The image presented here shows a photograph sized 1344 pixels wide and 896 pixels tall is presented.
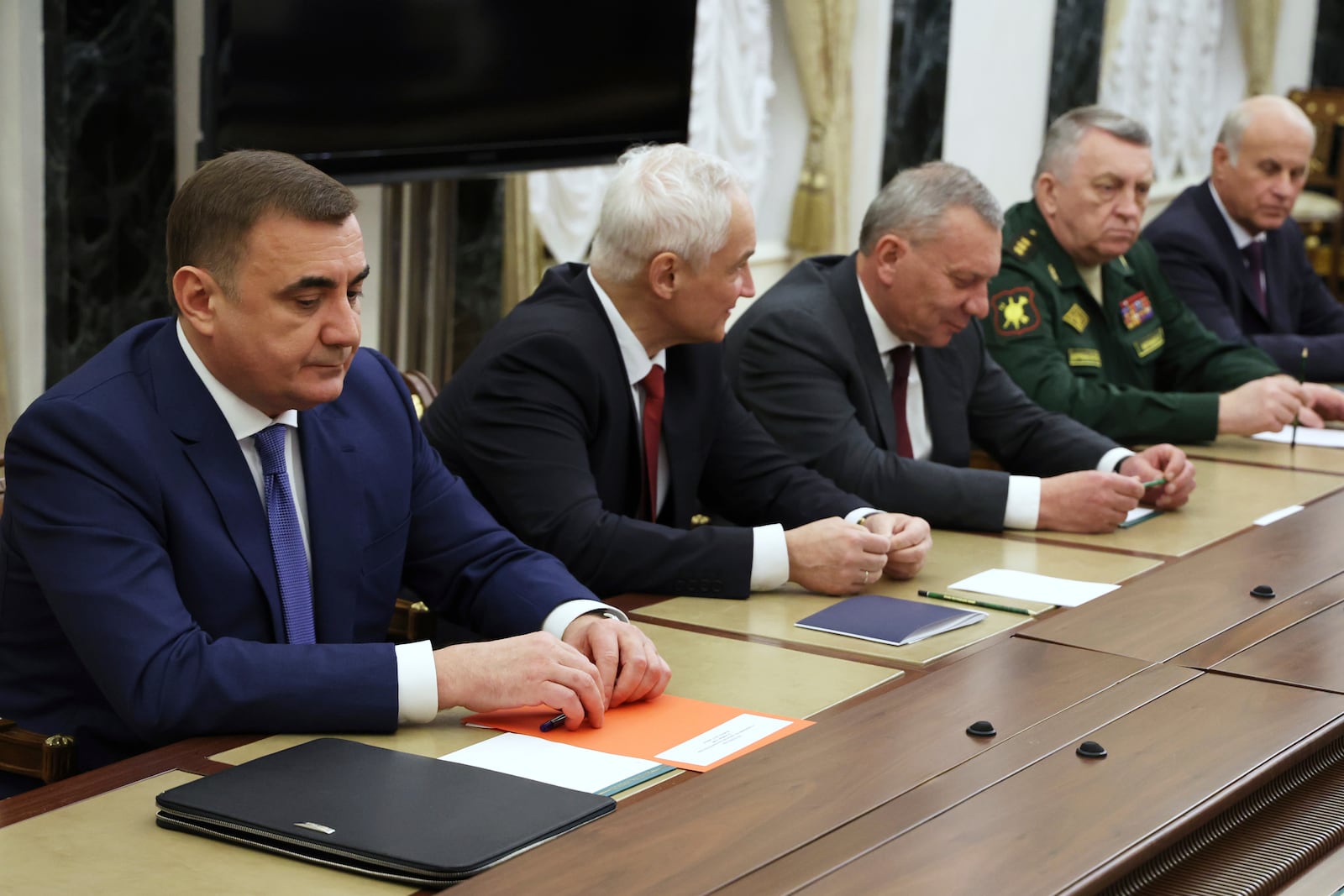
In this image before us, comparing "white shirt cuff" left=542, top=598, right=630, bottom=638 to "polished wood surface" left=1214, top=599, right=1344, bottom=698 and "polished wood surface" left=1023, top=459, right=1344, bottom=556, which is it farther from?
"polished wood surface" left=1023, top=459, right=1344, bottom=556

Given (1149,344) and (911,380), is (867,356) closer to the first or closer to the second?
(911,380)

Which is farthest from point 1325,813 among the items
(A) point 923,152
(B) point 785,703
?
(A) point 923,152

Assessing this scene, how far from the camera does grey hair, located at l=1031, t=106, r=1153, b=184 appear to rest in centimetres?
458

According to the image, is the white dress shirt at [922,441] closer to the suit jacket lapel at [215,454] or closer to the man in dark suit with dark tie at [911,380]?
the man in dark suit with dark tie at [911,380]

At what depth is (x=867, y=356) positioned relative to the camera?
366cm

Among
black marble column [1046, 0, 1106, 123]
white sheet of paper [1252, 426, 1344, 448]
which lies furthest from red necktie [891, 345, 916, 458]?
black marble column [1046, 0, 1106, 123]

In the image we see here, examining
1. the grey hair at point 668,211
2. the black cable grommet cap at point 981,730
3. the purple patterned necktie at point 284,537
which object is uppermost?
the grey hair at point 668,211

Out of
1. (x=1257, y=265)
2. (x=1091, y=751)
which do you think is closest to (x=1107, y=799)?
(x=1091, y=751)

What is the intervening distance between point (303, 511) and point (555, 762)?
54 cm

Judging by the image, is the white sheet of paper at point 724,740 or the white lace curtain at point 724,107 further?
the white lace curtain at point 724,107

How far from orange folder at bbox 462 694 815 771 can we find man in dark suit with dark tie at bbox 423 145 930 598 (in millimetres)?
609

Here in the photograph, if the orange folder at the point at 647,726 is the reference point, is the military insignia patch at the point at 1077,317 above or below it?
above

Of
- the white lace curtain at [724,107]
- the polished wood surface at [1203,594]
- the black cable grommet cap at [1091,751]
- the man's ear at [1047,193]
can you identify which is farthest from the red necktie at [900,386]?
the white lace curtain at [724,107]

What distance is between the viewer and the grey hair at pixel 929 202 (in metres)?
3.59
